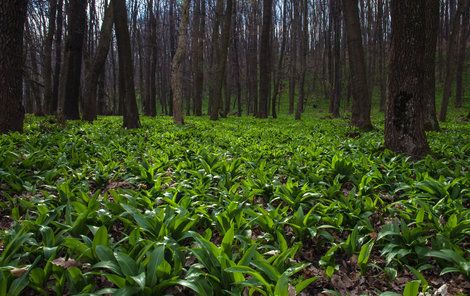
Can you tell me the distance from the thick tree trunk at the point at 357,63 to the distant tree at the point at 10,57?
895 centimetres

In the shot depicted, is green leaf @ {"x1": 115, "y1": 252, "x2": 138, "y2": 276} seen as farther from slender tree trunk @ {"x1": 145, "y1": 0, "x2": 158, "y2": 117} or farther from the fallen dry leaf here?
slender tree trunk @ {"x1": 145, "y1": 0, "x2": 158, "y2": 117}

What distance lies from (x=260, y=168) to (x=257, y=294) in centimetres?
299

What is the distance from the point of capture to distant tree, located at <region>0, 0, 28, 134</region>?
685cm

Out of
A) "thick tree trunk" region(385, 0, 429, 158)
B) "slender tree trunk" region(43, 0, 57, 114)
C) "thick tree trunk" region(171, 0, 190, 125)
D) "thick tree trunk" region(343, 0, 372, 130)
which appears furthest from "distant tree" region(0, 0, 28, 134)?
"slender tree trunk" region(43, 0, 57, 114)

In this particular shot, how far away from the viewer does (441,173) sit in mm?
5172

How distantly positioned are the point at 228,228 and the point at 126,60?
27.2 ft

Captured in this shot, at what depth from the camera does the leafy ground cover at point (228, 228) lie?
250 centimetres

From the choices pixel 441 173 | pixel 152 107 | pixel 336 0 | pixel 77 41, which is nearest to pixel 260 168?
pixel 441 173

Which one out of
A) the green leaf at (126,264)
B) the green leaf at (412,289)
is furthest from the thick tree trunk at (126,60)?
the green leaf at (412,289)

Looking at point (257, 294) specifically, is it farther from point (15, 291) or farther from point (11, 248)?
point (11, 248)

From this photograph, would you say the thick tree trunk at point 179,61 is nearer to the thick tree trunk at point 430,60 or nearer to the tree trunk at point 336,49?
the thick tree trunk at point 430,60

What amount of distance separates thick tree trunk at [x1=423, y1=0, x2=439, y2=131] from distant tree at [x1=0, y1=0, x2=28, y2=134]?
30.7 ft

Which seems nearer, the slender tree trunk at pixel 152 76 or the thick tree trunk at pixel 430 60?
the thick tree trunk at pixel 430 60

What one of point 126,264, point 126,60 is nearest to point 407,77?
point 126,264
